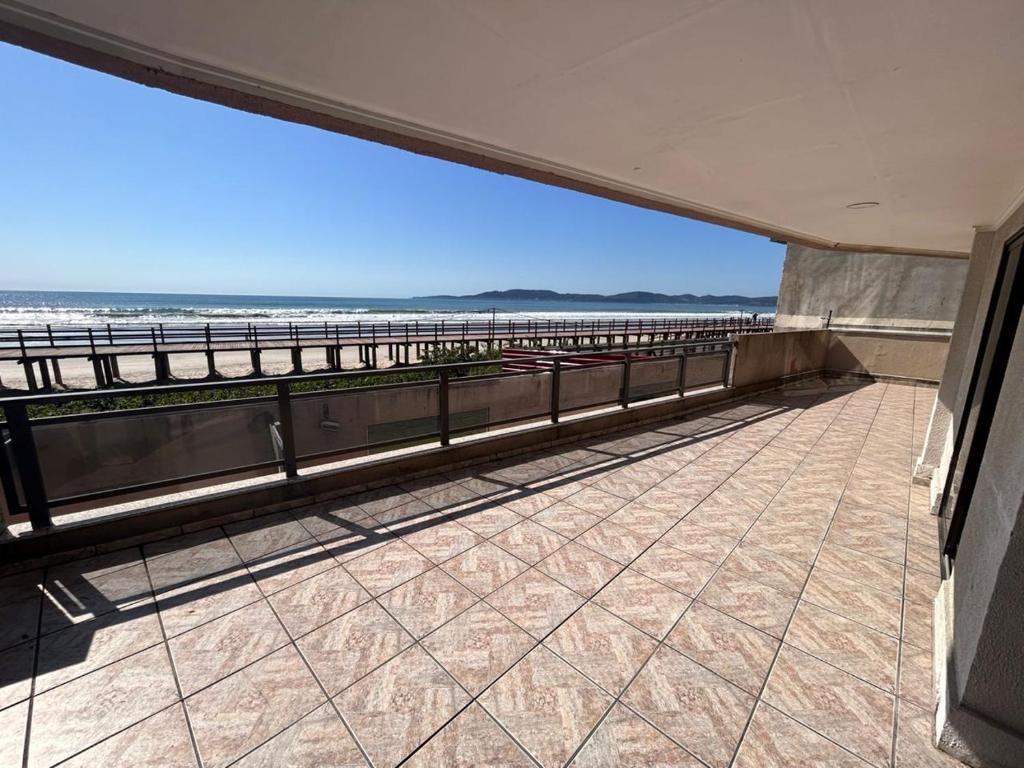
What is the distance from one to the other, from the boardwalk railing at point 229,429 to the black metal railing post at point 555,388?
13mm

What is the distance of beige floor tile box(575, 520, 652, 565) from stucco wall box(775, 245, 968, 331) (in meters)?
13.9

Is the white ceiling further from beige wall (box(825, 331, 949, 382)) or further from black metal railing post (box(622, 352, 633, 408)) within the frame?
beige wall (box(825, 331, 949, 382))

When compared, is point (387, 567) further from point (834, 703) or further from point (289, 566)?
point (834, 703)

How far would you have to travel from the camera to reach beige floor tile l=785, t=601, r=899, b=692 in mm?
2027

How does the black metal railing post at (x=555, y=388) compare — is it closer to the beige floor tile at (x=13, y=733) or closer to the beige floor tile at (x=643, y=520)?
the beige floor tile at (x=643, y=520)

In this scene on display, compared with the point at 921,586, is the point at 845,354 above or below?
above

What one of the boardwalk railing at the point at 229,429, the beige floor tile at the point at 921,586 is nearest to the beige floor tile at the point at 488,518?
the boardwalk railing at the point at 229,429

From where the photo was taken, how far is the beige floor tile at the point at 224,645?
1.94 metres

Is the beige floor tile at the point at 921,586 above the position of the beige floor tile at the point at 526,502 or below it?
above

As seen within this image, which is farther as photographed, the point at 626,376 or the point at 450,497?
the point at 626,376

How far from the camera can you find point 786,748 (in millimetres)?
1682

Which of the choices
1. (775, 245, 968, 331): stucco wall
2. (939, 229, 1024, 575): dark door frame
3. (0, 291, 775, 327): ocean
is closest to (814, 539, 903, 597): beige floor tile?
(939, 229, 1024, 575): dark door frame

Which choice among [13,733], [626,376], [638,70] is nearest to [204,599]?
[13,733]

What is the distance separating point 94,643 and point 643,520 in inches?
133
